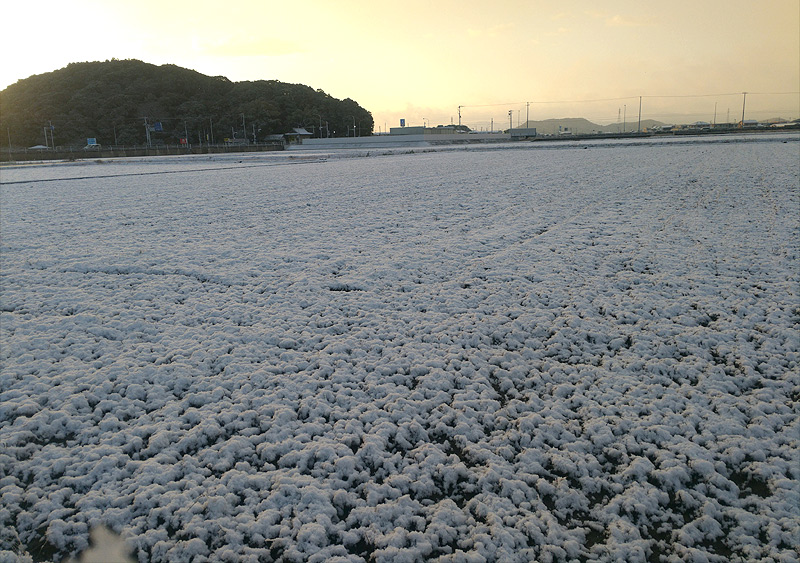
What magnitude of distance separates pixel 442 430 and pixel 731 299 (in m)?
3.88

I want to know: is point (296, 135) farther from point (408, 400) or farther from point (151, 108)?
point (408, 400)

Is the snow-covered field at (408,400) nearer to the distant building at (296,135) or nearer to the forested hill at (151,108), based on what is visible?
the distant building at (296,135)

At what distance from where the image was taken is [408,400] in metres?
3.56

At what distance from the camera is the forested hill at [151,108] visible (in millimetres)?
120375

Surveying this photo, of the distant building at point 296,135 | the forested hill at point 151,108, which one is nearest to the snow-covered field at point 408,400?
the distant building at point 296,135

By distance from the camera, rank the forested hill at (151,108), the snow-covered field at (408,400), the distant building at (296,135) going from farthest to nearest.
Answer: the forested hill at (151,108) < the distant building at (296,135) < the snow-covered field at (408,400)

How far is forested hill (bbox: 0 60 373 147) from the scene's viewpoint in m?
120

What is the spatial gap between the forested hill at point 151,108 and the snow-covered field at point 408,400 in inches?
4765

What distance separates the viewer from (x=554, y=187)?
48.3 ft

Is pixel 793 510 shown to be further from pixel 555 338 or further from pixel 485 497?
pixel 555 338

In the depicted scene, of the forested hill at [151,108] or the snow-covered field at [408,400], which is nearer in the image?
the snow-covered field at [408,400]

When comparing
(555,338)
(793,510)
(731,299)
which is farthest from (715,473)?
(731,299)

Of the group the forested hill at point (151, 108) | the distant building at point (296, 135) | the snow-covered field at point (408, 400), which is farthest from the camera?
the forested hill at point (151, 108)

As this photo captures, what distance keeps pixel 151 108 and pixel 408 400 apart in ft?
527
